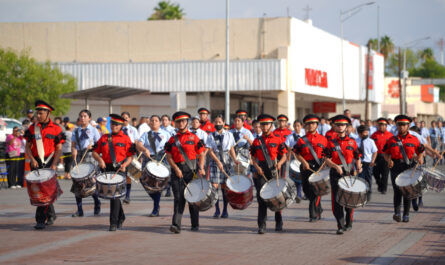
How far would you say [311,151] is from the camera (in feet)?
40.3

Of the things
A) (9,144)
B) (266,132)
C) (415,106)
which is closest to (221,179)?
(266,132)

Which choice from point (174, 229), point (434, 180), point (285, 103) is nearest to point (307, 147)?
point (434, 180)

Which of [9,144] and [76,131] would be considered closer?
[76,131]

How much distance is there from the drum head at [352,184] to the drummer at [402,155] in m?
1.48

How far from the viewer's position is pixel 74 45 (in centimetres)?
5009

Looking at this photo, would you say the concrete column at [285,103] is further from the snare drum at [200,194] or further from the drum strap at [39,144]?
the snare drum at [200,194]

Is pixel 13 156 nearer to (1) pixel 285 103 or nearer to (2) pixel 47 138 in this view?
(2) pixel 47 138

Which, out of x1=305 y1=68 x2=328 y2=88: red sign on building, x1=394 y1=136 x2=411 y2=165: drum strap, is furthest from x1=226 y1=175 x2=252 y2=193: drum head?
x1=305 y1=68 x2=328 y2=88: red sign on building

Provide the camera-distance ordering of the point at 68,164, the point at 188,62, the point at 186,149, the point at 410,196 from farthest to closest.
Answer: the point at 188,62 < the point at 68,164 < the point at 410,196 < the point at 186,149

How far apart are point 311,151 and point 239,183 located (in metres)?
1.65

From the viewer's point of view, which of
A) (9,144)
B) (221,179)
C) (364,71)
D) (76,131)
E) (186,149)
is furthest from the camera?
(364,71)

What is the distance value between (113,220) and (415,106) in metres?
83.0

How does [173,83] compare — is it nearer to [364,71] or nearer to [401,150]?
[364,71]

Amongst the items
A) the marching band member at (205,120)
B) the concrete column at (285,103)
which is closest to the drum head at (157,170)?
the marching band member at (205,120)
